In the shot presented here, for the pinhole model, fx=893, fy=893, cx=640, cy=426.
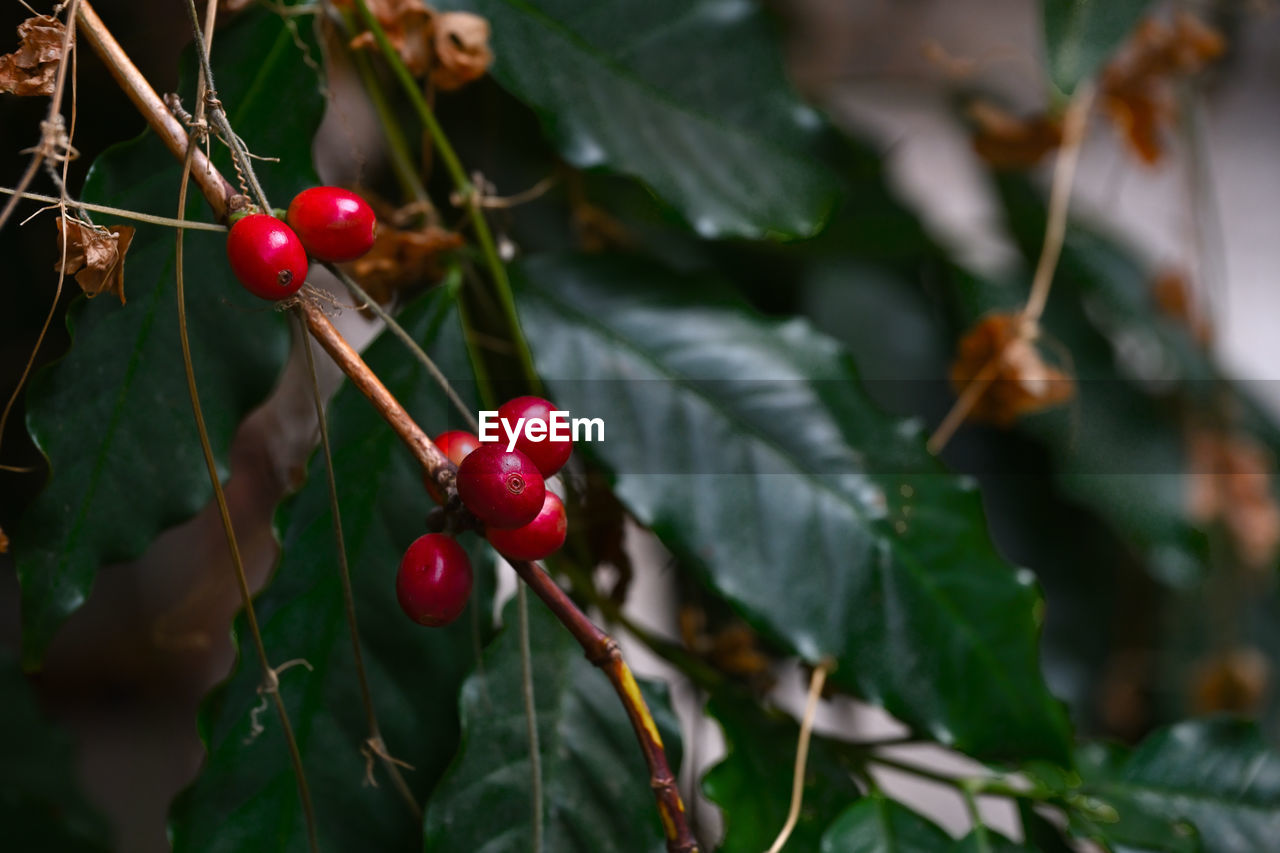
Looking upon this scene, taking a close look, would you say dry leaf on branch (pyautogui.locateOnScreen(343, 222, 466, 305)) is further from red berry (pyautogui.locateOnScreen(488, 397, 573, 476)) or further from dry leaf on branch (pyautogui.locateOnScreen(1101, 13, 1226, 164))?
dry leaf on branch (pyautogui.locateOnScreen(1101, 13, 1226, 164))

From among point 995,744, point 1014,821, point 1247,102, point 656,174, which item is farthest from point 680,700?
point 1247,102

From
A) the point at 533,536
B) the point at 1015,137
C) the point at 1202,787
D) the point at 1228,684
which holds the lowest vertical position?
the point at 1228,684

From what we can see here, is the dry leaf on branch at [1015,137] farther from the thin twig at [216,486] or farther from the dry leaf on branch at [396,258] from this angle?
the thin twig at [216,486]

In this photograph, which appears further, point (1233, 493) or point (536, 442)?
point (1233, 493)

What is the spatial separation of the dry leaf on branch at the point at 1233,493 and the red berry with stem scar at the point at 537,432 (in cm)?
69

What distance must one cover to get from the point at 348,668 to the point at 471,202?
207mm

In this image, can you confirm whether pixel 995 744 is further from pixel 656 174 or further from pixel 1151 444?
pixel 1151 444

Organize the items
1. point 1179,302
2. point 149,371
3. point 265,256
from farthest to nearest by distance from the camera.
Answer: point 1179,302
point 149,371
point 265,256

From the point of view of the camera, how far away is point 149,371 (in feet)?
1.14

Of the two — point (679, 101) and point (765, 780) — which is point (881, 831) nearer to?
point (765, 780)

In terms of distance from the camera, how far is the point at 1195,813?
0.45 metres

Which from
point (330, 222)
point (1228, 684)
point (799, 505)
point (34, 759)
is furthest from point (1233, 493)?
point (34, 759)

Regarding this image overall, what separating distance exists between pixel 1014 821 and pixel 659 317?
865mm

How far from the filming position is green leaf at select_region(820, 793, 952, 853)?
389mm
